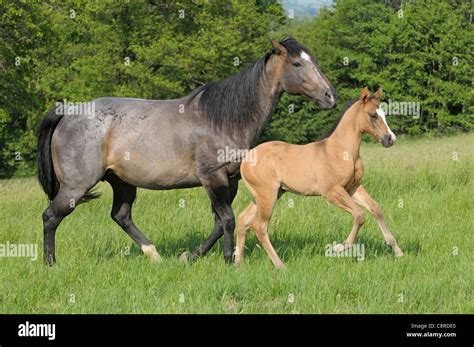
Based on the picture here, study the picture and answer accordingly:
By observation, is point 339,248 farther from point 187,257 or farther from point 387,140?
point 187,257

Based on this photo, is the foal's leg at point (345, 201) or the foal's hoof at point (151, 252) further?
the foal's hoof at point (151, 252)

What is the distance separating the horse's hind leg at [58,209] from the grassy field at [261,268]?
11.5 inches

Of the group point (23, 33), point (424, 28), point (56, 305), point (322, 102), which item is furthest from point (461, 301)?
point (424, 28)

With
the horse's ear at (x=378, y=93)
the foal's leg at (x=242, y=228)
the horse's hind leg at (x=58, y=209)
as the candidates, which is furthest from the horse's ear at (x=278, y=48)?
the horse's hind leg at (x=58, y=209)

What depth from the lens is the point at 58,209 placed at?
8.73m

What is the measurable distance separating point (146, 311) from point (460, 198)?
277 inches

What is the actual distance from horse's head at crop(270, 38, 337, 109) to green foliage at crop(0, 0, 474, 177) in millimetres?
9968

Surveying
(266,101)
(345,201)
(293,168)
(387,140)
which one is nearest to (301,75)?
(266,101)

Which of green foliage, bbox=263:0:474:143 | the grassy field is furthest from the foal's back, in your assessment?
green foliage, bbox=263:0:474:143

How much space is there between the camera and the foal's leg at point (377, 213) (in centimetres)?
797

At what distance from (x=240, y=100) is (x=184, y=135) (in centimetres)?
78

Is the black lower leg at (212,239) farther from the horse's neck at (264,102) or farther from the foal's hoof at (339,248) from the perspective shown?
the foal's hoof at (339,248)

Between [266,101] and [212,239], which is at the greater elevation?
[266,101]

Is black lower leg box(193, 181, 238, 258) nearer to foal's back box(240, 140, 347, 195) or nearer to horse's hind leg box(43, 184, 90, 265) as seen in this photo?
foal's back box(240, 140, 347, 195)
